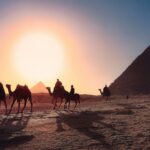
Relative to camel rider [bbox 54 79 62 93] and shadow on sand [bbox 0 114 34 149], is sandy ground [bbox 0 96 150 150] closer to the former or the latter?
shadow on sand [bbox 0 114 34 149]

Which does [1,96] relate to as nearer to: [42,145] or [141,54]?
[42,145]

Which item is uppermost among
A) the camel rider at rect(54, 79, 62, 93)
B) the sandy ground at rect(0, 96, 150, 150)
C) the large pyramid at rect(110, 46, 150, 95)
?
the large pyramid at rect(110, 46, 150, 95)

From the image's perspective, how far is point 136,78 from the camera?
122 meters

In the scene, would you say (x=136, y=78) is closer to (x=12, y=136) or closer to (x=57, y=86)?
(x=57, y=86)

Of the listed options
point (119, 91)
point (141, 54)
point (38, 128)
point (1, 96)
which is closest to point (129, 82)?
point (119, 91)

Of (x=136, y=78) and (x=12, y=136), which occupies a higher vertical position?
(x=136, y=78)

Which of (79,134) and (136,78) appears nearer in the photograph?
(79,134)

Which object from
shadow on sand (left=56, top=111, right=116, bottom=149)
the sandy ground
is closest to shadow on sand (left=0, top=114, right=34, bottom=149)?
the sandy ground

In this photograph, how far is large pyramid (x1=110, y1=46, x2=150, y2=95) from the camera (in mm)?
115688

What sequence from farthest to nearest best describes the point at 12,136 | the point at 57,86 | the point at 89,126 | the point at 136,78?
the point at 136,78 < the point at 57,86 < the point at 89,126 < the point at 12,136

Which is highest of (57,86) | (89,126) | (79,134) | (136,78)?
(136,78)

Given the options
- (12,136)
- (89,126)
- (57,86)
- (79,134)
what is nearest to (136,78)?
(57,86)

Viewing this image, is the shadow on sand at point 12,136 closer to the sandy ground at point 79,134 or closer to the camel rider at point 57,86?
the sandy ground at point 79,134

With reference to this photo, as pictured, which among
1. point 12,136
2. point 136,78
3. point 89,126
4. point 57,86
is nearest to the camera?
point 12,136
